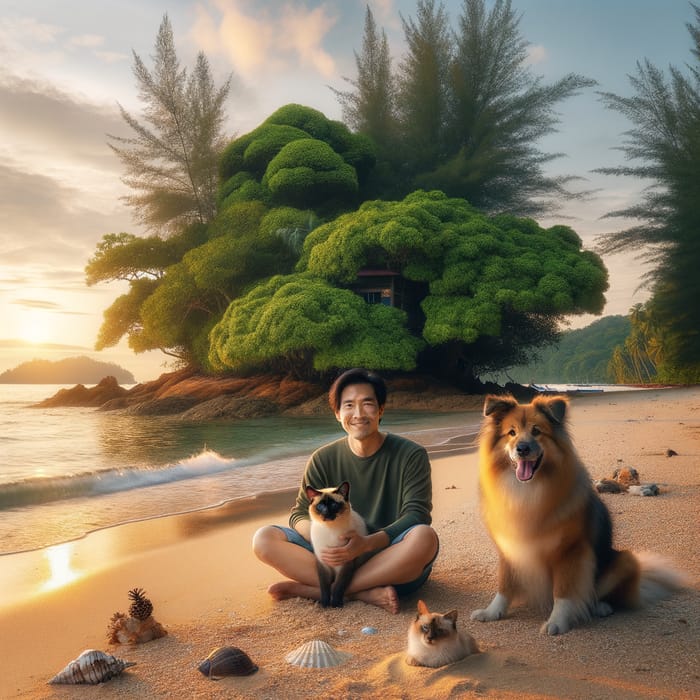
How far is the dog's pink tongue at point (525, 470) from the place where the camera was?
2.65m

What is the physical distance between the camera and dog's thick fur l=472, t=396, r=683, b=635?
2.67 meters

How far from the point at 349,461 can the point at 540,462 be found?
1.05 m

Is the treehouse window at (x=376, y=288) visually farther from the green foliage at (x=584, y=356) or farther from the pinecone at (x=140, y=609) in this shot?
the green foliage at (x=584, y=356)

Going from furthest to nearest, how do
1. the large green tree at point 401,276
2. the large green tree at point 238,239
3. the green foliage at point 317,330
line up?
the large green tree at point 238,239, the large green tree at point 401,276, the green foliage at point 317,330

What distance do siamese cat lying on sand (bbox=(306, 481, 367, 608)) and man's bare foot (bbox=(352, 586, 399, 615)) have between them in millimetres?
105

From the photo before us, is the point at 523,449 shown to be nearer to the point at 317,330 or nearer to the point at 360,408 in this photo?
the point at 360,408

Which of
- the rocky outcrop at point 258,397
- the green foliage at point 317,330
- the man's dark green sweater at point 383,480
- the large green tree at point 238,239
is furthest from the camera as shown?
the large green tree at point 238,239

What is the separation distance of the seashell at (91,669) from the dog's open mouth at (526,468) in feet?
5.62

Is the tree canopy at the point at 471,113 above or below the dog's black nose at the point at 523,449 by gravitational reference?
above

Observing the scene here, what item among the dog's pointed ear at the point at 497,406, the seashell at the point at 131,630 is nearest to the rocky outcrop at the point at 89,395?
the seashell at the point at 131,630

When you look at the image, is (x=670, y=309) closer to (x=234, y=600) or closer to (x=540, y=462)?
(x=540, y=462)

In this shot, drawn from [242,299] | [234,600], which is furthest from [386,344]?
[234,600]

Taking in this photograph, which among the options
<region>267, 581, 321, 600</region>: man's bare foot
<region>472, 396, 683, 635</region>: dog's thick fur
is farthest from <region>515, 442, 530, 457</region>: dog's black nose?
<region>267, 581, 321, 600</region>: man's bare foot

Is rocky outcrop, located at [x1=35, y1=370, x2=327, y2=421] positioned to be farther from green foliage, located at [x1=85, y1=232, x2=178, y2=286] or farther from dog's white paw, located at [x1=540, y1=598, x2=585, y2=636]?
dog's white paw, located at [x1=540, y1=598, x2=585, y2=636]
